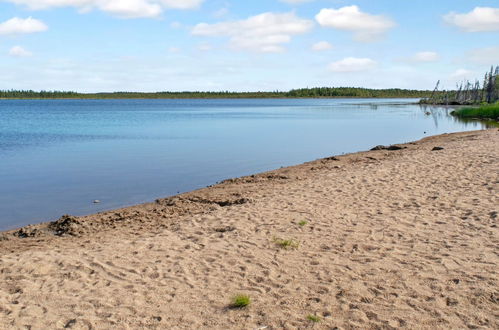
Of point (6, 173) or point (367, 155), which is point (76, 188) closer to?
point (6, 173)

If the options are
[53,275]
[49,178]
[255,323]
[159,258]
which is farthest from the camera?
[49,178]

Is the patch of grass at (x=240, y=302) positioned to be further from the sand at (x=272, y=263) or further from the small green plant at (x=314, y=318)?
the small green plant at (x=314, y=318)

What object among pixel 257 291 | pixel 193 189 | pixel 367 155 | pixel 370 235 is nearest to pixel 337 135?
pixel 367 155

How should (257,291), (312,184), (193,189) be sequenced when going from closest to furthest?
(257,291) < (312,184) < (193,189)

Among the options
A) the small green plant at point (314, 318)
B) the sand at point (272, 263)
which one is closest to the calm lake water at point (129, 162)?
the sand at point (272, 263)

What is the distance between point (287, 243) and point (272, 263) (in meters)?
0.80

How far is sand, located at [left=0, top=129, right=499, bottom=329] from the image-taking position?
18.5 feet

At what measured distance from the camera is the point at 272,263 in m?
7.27

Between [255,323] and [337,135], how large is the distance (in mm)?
31626

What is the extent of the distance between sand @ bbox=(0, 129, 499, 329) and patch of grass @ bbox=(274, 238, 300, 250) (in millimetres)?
51

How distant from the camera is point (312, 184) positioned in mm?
13570

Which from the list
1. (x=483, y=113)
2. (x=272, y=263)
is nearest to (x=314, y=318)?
(x=272, y=263)

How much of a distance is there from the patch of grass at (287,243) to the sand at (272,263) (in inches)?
2.0

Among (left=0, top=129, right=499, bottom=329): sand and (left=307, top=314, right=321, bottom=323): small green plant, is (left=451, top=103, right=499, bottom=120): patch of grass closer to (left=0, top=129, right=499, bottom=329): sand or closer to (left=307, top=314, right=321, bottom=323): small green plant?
(left=0, top=129, right=499, bottom=329): sand
